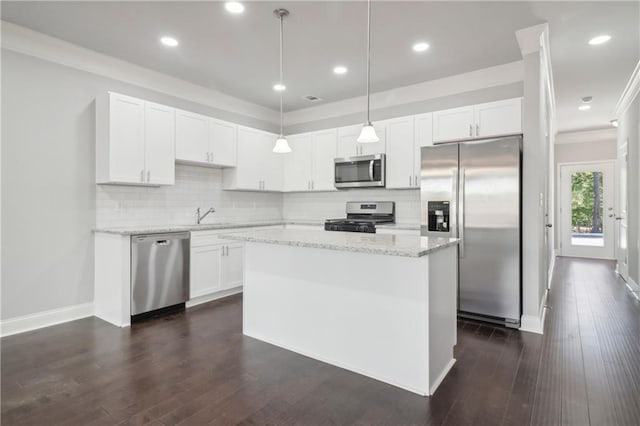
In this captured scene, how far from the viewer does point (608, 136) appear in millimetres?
7344

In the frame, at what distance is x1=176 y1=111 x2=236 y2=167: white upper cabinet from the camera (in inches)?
164

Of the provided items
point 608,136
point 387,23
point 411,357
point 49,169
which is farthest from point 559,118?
point 49,169

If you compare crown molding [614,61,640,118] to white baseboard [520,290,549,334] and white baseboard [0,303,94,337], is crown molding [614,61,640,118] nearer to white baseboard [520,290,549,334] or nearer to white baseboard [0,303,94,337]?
white baseboard [520,290,549,334]

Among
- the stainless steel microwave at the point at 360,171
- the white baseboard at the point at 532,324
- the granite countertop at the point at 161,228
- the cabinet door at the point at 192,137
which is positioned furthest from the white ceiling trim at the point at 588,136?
the cabinet door at the point at 192,137

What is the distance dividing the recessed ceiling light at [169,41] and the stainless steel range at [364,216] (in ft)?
8.77

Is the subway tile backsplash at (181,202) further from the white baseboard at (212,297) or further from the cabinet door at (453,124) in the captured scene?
the cabinet door at (453,124)

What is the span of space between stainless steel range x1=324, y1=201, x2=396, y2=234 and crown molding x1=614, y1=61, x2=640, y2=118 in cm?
326

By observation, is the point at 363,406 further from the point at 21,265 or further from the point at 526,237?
the point at 21,265

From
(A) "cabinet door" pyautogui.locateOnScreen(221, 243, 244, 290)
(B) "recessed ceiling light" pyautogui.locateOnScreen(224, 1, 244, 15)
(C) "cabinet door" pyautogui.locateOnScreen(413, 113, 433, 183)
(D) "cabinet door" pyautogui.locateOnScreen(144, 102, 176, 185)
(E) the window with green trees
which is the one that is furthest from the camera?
(E) the window with green trees

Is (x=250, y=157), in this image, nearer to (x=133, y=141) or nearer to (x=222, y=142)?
(x=222, y=142)

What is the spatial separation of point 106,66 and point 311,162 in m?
2.81

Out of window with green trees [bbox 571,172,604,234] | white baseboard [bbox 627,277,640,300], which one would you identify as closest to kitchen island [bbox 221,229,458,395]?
white baseboard [bbox 627,277,640,300]

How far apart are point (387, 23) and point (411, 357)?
269 centimetres

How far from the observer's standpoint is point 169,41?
3350 mm
